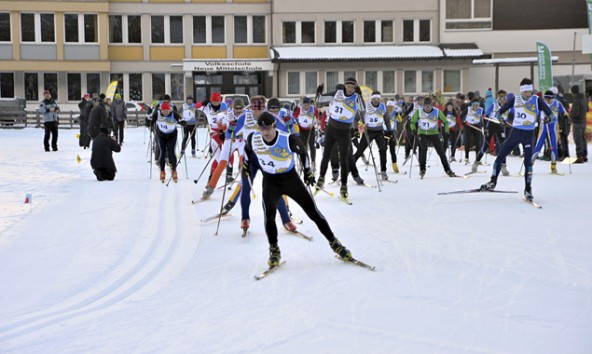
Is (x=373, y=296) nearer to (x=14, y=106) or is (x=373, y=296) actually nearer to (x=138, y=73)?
(x=14, y=106)

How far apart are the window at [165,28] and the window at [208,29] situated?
0.97 m

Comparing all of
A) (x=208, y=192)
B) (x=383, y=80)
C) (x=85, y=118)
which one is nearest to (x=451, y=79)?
(x=383, y=80)

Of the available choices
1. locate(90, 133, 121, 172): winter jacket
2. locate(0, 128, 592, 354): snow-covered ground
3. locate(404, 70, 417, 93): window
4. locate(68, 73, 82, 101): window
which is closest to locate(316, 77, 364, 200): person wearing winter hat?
locate(0, 128, 592, 354): snow-covered ground

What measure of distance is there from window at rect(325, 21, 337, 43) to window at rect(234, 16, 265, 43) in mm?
3923

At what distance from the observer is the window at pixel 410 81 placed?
155ft

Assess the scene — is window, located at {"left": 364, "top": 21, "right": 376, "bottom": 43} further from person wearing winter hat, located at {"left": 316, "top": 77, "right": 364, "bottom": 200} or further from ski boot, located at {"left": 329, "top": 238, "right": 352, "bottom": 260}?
ski boot, located at {"left": 329, "top": 238, "right": 352, "bottom": 260}

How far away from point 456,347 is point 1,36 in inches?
1835

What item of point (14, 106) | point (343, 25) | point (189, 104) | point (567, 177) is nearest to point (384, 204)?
point (567, 177)

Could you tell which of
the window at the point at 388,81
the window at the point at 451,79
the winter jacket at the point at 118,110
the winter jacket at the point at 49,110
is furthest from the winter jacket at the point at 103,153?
the window at the point at 451,79

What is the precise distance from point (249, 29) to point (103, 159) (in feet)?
110

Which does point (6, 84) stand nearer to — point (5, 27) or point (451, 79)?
point (5, 27)

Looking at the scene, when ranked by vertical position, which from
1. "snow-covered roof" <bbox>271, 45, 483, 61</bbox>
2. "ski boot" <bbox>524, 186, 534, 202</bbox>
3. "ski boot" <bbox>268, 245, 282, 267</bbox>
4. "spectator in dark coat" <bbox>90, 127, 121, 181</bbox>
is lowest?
"ski boot" <bbox>268, 245, 282, 267</bbox>

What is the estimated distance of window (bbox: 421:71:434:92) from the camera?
47375 mm

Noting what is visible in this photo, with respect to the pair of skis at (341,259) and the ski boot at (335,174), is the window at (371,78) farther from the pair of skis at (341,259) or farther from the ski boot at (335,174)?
the pair of skis at (341,259)
